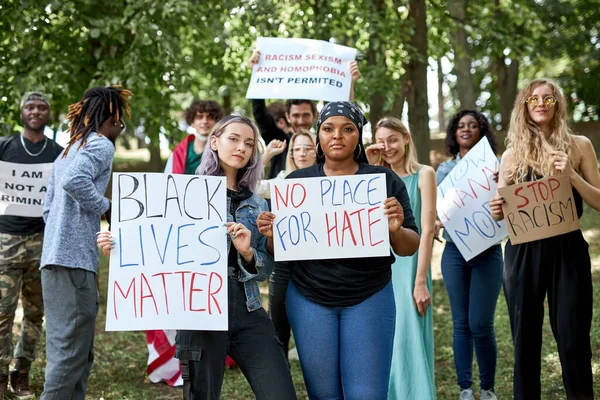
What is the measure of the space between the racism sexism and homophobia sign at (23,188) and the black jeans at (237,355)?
7.90 feet

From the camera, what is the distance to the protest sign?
4250 millimetres

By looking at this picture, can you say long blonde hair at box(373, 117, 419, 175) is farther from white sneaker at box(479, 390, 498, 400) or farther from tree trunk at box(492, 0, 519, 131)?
Answer: tree trunk at box(492, 0, 519, 131)

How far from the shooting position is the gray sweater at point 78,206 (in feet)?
13.0

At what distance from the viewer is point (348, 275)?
11.1 feet

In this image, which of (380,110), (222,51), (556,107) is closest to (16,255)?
(556,107)

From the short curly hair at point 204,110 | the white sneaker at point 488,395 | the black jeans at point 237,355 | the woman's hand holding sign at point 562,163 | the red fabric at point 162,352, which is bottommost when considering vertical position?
the white sneaker at point 488,395

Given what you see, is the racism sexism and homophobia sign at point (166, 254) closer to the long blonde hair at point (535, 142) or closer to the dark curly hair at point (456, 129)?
the long blonde hair at point (535, 142)

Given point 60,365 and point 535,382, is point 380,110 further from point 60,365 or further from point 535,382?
point 60,365

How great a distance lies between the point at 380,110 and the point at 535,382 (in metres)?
6.93

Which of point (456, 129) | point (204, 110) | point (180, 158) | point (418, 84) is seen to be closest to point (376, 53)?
point (418, 84)

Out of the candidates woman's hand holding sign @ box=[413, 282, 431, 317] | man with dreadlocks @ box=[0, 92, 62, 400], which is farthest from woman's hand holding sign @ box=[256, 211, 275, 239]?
man with dreadlocks @ box=[0, 92, 62, 400]

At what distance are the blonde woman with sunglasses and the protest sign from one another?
77 mm

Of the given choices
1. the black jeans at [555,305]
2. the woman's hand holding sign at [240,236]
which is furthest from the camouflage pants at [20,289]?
the black jeans at [555,305]

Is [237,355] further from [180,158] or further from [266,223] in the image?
[180,158]
